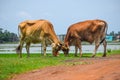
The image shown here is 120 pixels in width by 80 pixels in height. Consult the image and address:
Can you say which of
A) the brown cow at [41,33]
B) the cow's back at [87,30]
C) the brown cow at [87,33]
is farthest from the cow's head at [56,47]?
the cow's back at [87,30]

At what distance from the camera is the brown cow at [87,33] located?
68.3ft

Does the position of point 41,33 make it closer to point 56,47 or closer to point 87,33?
point 56,47

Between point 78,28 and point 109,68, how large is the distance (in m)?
11.2

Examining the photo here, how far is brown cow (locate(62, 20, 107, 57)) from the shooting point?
820 inches

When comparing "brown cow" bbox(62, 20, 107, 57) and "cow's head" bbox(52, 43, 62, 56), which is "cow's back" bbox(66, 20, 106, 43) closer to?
"brown cow" bbox(62, 20, 107, 57)

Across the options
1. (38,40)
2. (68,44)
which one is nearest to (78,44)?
(68,44)

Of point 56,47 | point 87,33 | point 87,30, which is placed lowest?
point 56,47

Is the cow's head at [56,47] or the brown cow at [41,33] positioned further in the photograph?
the cow's head at [56,47]

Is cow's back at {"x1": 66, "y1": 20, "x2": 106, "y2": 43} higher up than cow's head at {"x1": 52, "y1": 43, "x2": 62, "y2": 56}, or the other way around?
cow's back at {"x1": 66, "y1": 20, "x2": 106, "y2": 43}

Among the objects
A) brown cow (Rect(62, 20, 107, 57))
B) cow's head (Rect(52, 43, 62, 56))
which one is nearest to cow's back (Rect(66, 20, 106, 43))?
brown cow (Rect(62, 20, 107, 57))

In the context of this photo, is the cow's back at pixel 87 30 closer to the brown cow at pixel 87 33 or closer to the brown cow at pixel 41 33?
the brown cow at pixel 87 33

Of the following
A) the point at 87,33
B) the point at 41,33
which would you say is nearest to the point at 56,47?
the point at 41,33

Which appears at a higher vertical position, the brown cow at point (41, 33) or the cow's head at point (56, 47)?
the brown cow at point (41, 33)

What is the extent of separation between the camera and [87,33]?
69.6 ft
